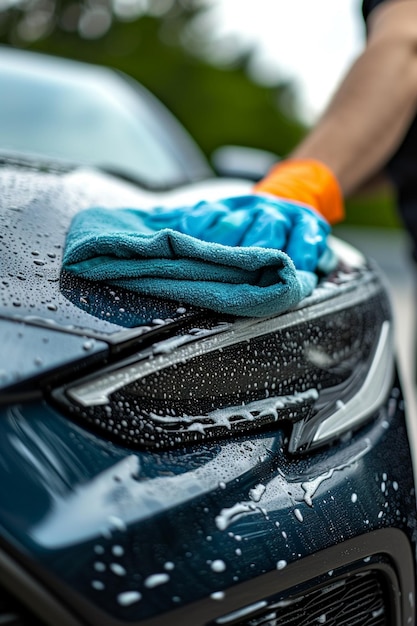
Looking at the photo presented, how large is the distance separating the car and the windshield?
0.92 metres

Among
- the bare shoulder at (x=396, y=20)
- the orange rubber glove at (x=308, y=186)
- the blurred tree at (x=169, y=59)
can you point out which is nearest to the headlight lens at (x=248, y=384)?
the orange rubber glove at (x=308, y=186)

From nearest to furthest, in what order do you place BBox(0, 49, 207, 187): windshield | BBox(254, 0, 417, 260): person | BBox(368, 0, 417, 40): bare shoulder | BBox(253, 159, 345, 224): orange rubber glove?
BBox(253, 159, 345, 224): orange rubber glove < BBox(254, 0, 417, 260): person < BBox(368, 0, 417, 40): bare shoulder < BBox(0, 49, 207, 187): windshield

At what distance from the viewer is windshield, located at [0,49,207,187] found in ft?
7.93

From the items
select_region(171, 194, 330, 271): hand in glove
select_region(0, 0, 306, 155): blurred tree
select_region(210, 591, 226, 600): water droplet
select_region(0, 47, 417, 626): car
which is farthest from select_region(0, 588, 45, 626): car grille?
select_region(0, 0, 306, 155): blurred tree

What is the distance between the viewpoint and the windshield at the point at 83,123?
2416 mm

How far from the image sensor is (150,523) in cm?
87

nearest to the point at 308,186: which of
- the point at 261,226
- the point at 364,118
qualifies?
the point at 364,118

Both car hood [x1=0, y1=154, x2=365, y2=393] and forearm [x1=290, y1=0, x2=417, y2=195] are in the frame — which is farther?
forearm [x1=290, y1=0, x2=417, y2=195]

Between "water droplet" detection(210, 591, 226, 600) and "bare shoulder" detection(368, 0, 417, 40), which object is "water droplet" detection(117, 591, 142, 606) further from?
"bare shoulder" detection(368, 0, 417, 40)

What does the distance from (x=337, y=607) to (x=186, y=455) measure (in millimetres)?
364

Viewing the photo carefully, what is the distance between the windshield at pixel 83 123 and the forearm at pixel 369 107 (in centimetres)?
54

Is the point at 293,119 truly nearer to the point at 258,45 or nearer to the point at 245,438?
the point at 258,45

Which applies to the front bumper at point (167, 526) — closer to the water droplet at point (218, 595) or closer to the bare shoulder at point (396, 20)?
the water droplet at point (218, 595)

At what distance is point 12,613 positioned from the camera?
31.0 inches
